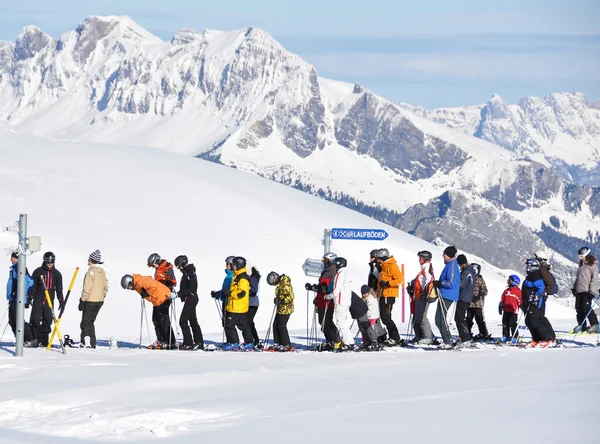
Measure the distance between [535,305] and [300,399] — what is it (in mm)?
8039

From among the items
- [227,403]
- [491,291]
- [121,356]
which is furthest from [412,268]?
[227,403]

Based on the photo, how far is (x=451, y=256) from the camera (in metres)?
17.7

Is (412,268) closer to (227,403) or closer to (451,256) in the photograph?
(451,256)

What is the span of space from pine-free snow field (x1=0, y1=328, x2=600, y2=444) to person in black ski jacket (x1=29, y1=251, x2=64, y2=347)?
2.57 metres

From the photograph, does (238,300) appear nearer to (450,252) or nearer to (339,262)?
(339,262)

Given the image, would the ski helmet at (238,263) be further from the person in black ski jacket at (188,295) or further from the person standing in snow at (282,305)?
the person in black ski jacket at (188,295)

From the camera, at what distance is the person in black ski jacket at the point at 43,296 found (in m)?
17.8

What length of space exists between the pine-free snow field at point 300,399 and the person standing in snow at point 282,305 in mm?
2425

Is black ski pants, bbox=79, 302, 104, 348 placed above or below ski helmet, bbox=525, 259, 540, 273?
below

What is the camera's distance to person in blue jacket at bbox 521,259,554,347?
706 inches

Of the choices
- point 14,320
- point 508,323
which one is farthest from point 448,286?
point 14,320

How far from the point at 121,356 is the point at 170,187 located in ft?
88.4

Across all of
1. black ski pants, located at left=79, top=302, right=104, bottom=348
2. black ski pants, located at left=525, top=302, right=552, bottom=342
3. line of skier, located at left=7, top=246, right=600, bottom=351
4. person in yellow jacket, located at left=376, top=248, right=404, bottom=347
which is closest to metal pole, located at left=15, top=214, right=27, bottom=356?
line of skier, located at left=7, top=246, right=600, bottom=351

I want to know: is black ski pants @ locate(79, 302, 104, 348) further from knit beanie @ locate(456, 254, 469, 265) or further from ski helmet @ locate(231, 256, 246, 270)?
knit beanie @ locate(456, 254, 469, 265)
